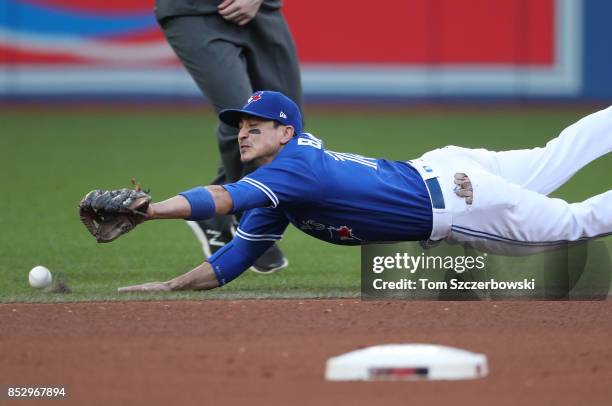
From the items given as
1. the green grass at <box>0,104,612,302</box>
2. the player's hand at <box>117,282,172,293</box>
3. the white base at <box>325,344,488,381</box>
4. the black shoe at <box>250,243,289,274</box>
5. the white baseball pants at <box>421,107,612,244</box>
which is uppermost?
the white baseball pants at <box>421,107,612,244</box>

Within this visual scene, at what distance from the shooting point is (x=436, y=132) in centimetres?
1383

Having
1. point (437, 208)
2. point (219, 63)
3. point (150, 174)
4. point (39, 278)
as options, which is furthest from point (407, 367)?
point (150, 174)

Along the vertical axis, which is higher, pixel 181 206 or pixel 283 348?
pixel 181 206

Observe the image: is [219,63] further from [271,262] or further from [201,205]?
[201,205]

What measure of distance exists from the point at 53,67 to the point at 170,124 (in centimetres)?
A: 190

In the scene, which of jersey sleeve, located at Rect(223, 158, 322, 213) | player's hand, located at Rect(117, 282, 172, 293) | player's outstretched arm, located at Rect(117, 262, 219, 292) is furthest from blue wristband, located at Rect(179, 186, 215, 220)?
player's hand, located at Rect(117, 282, 172, 293)

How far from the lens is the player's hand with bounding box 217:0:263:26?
6531 mm

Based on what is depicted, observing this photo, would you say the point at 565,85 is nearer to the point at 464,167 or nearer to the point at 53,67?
the point at 53,67

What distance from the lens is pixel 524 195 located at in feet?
19.1

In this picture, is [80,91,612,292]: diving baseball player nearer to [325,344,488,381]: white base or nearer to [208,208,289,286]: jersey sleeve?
[208,208,289,286]: jersey sleeve

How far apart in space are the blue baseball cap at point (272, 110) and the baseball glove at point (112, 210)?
75cm

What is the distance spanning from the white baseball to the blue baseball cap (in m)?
1.30

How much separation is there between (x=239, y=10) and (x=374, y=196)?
1532 mm

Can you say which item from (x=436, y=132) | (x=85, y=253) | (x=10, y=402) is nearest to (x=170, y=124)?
(x=436, y=132)
